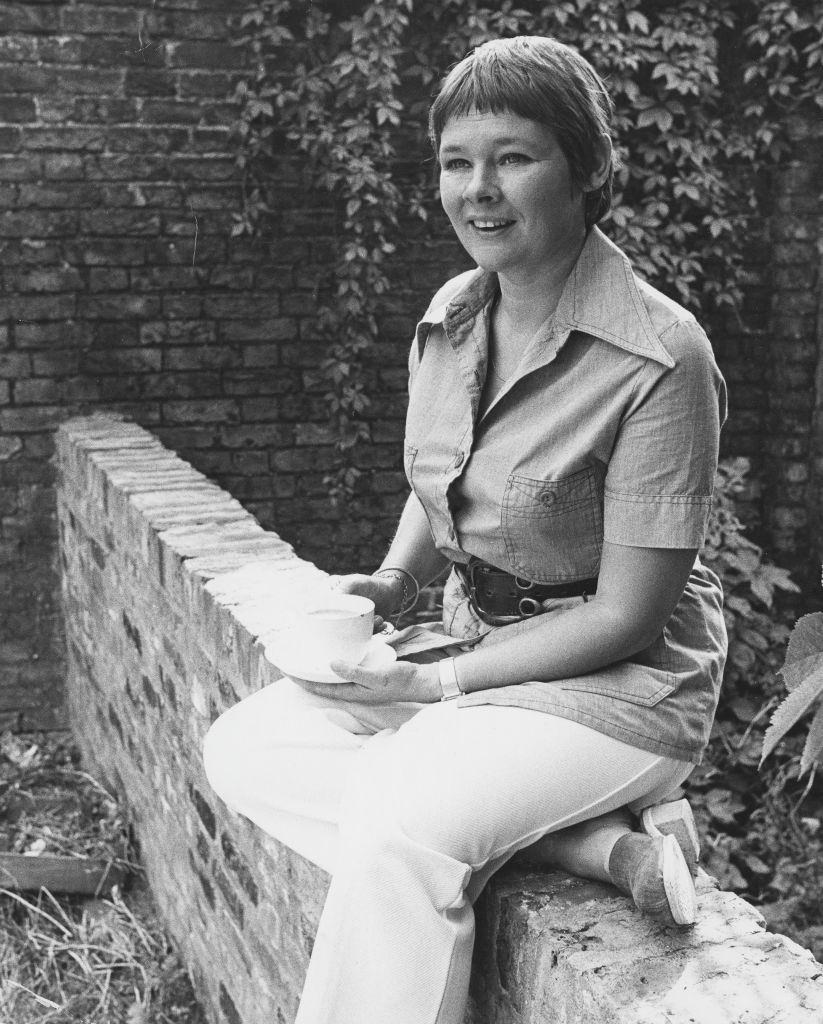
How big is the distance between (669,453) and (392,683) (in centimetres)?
46

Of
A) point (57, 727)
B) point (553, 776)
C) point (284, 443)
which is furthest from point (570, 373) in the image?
point (57, 727)

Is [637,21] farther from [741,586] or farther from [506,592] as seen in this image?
[506,592]

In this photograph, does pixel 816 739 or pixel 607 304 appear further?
pixel 607 304

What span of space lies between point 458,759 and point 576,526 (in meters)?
0.35

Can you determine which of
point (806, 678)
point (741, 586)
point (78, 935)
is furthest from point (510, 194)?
point (741, 586)

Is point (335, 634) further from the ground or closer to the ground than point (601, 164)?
closer to the ground

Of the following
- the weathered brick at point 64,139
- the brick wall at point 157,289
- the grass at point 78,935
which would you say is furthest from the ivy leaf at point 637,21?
the grass at point 78,935

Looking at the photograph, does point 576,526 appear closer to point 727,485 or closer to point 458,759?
point 458,759

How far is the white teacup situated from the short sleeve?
1.17 feet

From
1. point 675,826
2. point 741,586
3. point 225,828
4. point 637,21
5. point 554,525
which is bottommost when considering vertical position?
point 741,586

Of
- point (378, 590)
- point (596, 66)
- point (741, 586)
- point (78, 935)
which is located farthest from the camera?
point (741, 586)

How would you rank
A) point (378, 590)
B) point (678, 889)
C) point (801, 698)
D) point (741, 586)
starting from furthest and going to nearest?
point (741, 586) < point (378, 590) < point (678, 889) < point (801, 698)

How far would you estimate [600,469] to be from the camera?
5.36ft

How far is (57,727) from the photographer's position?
5.14 m
